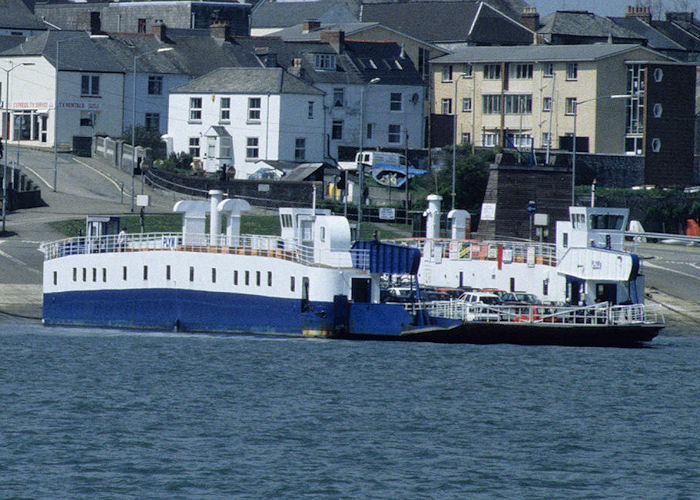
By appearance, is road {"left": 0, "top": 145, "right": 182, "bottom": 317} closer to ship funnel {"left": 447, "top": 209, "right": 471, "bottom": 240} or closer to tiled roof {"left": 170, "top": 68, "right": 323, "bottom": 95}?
tiled roof {"left": 170, "top": 68, "right": 323, "bottom": 95}

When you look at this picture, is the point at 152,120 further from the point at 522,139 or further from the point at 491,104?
the point at 522,139

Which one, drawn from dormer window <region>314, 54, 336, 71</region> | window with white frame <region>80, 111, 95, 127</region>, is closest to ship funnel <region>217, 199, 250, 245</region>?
window with white frame <region>80, 111, 95, 127</region>

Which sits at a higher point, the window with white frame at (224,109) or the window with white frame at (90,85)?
the window with white frame at (90,85)

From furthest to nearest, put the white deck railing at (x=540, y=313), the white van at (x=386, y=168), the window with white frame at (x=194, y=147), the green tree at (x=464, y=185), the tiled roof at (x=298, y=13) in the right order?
the tiled roof at (x=298, y=13) → the window with white frame at (x=194, y=147) → the white van at (x=386, y=168) → the green tree at (x=464, y=185) → the white deck railing at (x=540, y=313)

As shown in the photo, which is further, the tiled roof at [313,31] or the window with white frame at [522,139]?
the tiled roof at [313,31]

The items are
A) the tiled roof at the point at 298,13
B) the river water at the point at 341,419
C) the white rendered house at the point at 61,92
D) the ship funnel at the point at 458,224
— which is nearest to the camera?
the river water at the point at 341,419

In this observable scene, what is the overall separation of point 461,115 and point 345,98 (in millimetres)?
14917

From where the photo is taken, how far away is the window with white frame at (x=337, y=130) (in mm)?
131375

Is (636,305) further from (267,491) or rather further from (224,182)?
(224,182)

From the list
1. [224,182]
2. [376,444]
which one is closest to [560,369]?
[376,444]

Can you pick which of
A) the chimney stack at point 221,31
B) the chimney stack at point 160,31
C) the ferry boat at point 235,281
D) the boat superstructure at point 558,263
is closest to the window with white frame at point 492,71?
the chimney stack at point 221,31

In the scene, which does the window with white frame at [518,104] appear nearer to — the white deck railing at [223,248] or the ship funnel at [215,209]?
the white deck railing at [223,248]

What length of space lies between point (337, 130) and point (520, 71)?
1881 cm

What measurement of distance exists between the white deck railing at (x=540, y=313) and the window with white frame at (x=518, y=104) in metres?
74.9
